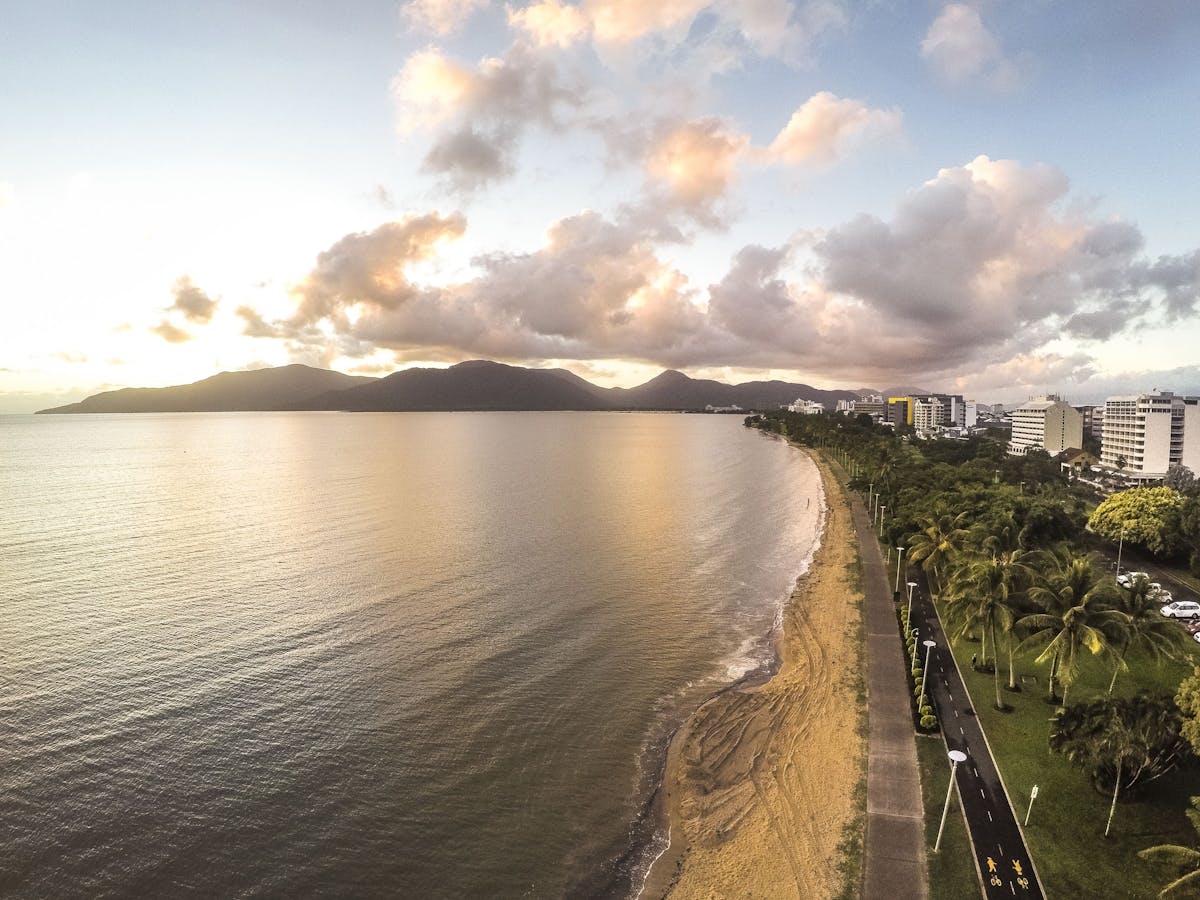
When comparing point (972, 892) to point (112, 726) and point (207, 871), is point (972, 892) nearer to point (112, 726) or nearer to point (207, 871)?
point (207, 871)

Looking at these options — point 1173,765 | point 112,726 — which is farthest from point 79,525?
point 1173,765

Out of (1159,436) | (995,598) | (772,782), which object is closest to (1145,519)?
(995,598)

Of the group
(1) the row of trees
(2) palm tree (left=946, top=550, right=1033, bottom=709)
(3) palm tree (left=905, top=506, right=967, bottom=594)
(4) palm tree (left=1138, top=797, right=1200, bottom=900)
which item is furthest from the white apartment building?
(4) palm tree (left=1138, top=797, right=1200, bottom=900)

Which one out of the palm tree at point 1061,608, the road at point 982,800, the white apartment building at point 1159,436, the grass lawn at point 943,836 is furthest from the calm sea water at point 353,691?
the white apartment building at point 1159,436

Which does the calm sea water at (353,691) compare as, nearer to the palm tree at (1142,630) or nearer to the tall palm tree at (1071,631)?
the tall palm tree at (1071,631)

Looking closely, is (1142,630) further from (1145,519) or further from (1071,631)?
(1145,519)
